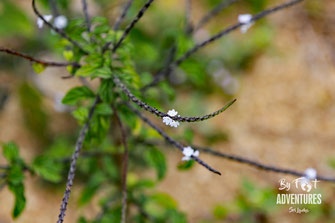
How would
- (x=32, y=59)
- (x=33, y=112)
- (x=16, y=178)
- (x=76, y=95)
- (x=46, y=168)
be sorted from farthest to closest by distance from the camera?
(x=33, y=112)
(x=46, y=168)
(x=16, y=178)
(x=76, y=95)
(x=32, y=59)

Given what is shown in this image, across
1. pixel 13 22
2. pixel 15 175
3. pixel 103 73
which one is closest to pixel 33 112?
pixel 13 22

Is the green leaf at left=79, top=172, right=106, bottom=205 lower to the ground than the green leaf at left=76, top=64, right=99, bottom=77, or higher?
lower

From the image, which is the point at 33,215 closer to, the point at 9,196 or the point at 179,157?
the point at 9,196

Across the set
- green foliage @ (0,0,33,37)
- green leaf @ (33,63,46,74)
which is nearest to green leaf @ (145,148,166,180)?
green leaf @ (33,63,46,74)

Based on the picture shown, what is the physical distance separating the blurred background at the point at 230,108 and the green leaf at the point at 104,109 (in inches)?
37.3

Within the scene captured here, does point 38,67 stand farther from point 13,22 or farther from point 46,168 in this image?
point 13,22

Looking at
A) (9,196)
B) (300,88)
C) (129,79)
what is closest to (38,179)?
(9,196)

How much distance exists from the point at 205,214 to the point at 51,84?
1719mm

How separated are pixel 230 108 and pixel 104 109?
181cm

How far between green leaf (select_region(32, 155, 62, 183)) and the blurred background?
34.7 inches

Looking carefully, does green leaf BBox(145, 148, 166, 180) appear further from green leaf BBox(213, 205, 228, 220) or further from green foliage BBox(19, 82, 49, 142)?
green foliage BBox(19, 82, 49, 142)

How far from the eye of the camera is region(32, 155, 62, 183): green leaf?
1.82 m

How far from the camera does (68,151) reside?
2.74 meters

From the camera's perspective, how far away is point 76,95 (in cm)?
159
